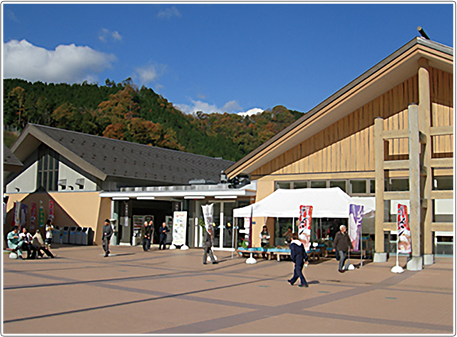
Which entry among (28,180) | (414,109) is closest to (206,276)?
(414,109)

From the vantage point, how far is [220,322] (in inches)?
312

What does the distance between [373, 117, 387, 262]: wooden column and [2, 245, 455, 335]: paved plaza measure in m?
0.73

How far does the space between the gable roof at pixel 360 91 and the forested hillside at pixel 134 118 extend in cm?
4898

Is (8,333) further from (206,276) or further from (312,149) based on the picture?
(312,149)

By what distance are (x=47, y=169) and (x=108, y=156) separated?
3826 mm

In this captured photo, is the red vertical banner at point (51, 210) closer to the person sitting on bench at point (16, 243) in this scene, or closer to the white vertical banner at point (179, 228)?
the white vertical banner at point (179, 228)

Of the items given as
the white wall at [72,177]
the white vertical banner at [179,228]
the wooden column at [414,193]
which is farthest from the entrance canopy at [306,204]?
the white wall at [72,177]

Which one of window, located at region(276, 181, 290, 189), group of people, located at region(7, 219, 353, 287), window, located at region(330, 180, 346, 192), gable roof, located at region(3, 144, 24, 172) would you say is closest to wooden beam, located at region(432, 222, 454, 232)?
group of people, located at region(7, 219, 353, 287)

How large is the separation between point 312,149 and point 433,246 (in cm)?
634

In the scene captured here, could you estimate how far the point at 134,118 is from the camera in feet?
248

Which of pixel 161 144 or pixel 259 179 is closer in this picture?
pixel 259 179

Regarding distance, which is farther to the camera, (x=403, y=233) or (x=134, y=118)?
(x=134, y=118)


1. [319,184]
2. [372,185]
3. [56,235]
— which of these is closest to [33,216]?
[56,235]

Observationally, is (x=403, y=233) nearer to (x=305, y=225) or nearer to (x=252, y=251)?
(x=305, y=225)
